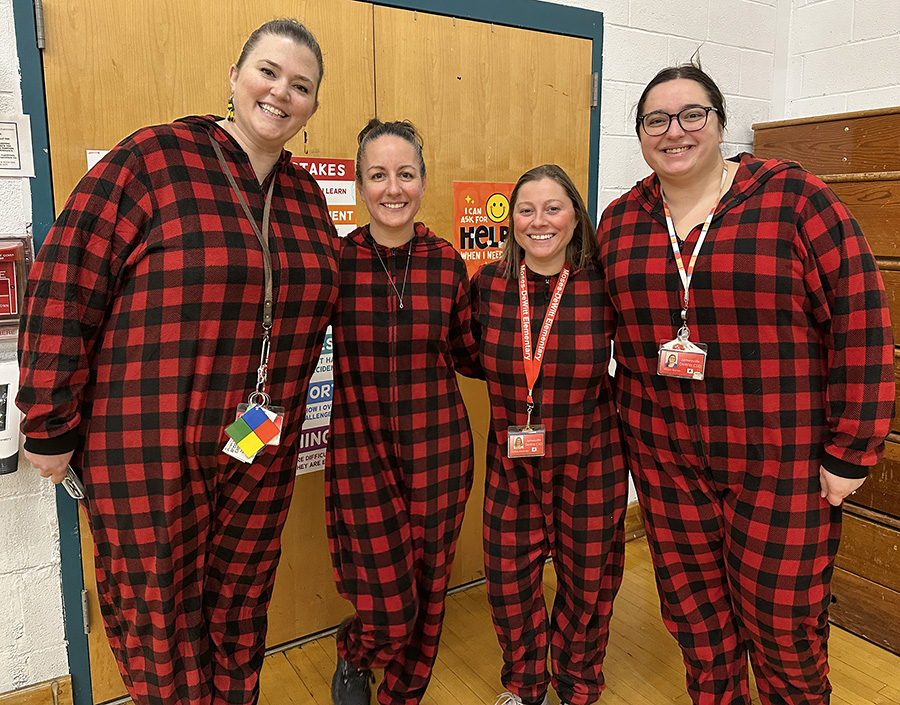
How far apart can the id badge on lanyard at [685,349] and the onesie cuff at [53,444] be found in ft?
4.26

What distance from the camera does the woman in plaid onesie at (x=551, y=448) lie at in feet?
5.76

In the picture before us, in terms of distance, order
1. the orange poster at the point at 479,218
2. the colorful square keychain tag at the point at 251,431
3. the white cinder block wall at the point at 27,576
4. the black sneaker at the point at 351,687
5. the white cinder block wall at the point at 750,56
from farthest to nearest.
Result: 1. the white cinder block wall at the point at 750,56
2. the orange poster at the point at 479,218
3. the black sneaker at the point at 351,687
4. the white cinder block wall at the point at 27,576
5. the colorful square keychain tag at the point at 251,431

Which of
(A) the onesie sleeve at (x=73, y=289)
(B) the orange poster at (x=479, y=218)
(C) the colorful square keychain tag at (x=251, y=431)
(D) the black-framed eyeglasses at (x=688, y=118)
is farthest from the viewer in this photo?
(B) the orange poster at (x=479, y=218)

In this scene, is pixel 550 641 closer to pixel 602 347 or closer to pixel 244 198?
pixel 602 347

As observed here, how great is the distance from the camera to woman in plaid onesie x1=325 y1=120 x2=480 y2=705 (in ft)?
5.64

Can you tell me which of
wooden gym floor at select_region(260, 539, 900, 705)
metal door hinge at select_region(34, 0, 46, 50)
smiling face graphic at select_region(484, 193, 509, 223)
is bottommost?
wooden gym floor at select_region(260, 539, 900, 705)

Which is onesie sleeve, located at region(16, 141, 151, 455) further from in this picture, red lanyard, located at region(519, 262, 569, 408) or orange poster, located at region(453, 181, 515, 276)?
orange poster, located at region(453, 181, 515, 276)

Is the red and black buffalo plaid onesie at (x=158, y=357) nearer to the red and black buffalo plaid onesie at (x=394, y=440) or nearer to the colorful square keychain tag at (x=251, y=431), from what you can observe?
the colorful square keychain tag at (x=251, y=431)

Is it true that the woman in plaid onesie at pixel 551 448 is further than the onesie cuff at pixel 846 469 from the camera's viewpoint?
Yes

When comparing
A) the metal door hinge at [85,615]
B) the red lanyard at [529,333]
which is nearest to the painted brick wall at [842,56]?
the red lanyard at [529,333]

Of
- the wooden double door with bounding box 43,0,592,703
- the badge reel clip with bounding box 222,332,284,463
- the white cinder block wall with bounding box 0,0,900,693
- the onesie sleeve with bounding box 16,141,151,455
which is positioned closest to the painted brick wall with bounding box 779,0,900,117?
the white cinder block wall with bounding box 0,0,900,693

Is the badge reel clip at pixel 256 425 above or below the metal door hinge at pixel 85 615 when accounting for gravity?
above

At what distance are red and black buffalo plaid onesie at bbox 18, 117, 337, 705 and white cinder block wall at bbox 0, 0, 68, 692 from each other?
0.57m

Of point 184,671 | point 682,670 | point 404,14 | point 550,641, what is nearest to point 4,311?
point 184,671
